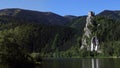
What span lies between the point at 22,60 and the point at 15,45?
20.0 ft

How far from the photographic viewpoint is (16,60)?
106 meters

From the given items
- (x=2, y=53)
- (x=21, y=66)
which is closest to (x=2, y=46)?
(x=2, y=53)

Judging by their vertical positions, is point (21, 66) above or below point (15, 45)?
below

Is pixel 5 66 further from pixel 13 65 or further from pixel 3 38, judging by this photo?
pixel 3 38

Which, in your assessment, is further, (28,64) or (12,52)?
(28,64)

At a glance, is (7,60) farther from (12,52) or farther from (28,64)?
(28,64)

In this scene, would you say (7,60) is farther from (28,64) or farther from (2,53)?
(28,64)

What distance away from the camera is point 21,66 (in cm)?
10700

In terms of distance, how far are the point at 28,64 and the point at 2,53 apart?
46.9 feet

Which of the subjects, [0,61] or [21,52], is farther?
[21,52]

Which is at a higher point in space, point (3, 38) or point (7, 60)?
point (3, 38)

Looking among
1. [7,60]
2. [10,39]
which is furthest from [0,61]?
[10,39]

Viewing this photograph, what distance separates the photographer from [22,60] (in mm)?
110938

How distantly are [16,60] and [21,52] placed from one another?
6687 millimetres
